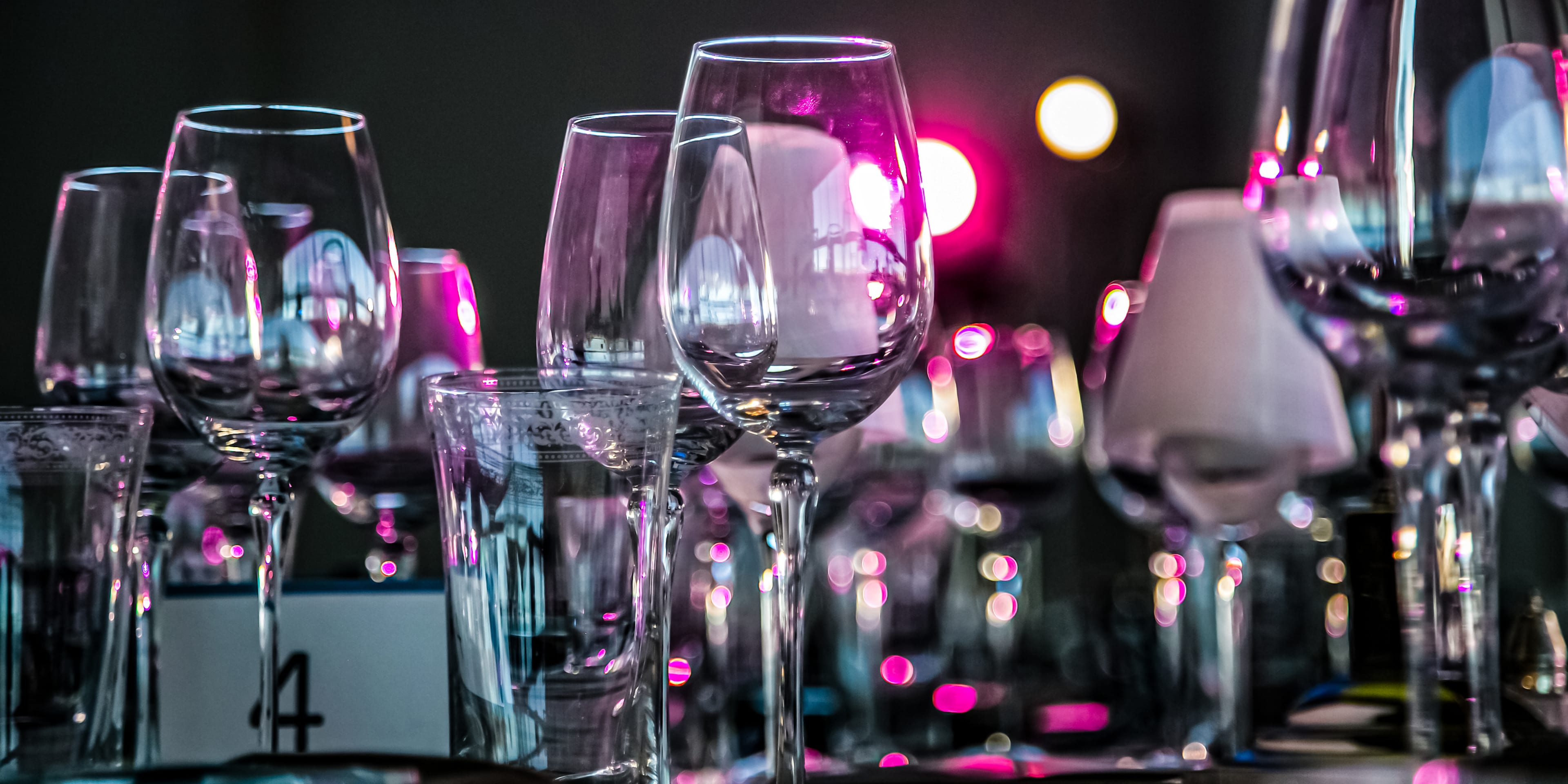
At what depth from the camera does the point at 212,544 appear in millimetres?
1222

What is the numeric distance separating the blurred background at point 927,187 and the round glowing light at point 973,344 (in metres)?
0.02

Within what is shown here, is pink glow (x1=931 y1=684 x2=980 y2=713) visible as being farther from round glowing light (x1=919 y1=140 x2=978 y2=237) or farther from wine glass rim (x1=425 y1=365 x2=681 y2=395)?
round glowing light (x1=919 y1=140 x2=978 y2=237)

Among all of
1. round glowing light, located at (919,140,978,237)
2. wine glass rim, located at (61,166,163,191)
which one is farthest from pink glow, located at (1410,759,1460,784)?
round glowing light, located at (919,140,978,237)

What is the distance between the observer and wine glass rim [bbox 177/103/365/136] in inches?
22.9

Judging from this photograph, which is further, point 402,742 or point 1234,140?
point 1234,140

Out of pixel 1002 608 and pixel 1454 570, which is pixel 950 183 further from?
pixel 1454 570

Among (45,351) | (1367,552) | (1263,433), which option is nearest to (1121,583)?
(1263,433)

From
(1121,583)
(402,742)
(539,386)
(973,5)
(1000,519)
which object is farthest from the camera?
(973,5)

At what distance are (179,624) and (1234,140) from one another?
486 cm

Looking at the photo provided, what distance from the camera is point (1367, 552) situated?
2.56 feet

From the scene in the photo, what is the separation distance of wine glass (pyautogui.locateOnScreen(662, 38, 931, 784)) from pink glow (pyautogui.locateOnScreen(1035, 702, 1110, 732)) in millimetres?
479

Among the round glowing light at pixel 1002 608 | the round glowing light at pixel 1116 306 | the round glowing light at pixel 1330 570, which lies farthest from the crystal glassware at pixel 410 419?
the round glowing light at pixel 1330 570

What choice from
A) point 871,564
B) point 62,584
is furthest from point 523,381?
→ point 871,564

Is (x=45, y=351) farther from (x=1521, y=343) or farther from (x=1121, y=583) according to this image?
(x=1121, y=583)
